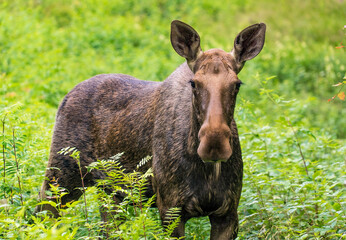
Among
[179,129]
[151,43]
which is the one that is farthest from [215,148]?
[151,43]

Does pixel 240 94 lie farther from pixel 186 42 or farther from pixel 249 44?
pixel 186 42

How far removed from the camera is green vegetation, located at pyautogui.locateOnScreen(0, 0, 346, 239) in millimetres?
6227

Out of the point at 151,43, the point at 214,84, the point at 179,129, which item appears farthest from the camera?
the point at 151,43

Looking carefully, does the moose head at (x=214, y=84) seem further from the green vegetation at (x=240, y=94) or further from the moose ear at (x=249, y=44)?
the green vegetation at (x=240, y=94)

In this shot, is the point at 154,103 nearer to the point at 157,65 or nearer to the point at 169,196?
the point at 169,196

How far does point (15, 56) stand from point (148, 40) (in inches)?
185

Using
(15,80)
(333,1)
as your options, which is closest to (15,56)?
(15,80)

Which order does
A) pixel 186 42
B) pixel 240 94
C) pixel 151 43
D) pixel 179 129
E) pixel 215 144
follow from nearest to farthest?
pixel 215 144
pixel 186 42
pixel 179 129
pixel 240 94
pixel 151 43

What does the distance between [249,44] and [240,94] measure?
6928mm

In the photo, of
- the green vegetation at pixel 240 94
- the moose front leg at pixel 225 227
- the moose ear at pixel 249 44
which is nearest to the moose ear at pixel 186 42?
the moose ear at pixel 249 44

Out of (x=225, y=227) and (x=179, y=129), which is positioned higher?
(x=179, y=129)

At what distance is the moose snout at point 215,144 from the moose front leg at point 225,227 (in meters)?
1.18

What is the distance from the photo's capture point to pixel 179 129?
5816 millimetres

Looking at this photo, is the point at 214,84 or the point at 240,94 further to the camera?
the point at 240,94
